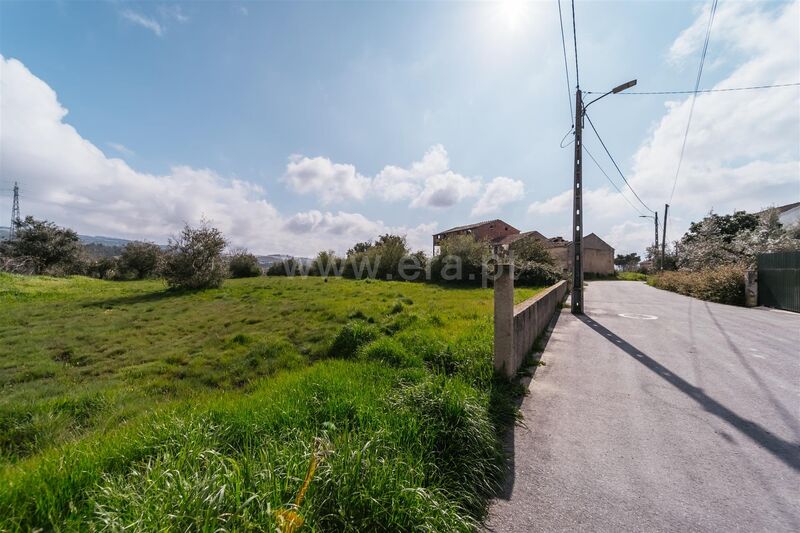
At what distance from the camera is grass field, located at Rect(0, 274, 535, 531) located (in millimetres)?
1467

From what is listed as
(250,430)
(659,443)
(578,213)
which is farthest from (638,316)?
(250,430)

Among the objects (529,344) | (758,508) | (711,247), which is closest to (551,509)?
(758,508)

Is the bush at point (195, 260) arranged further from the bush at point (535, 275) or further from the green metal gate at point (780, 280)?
the green metal gate at point (780, 280)

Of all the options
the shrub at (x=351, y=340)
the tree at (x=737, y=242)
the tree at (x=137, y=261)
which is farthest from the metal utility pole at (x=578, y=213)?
the tree at (x=137, y=261)

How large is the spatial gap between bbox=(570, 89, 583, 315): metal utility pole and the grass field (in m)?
5.28

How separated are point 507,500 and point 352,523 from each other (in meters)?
1.16

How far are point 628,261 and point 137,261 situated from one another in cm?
7518

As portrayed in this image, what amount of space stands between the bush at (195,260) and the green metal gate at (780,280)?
2437cm

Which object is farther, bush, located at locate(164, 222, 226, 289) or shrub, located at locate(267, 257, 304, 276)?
shrub, located at locate(267, 257, 304, 276)

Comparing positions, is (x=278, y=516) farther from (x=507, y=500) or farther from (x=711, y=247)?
(x=711, y=247)

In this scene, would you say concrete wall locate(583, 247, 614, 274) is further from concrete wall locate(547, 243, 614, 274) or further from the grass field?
the grass field

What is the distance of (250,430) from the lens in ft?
7.41

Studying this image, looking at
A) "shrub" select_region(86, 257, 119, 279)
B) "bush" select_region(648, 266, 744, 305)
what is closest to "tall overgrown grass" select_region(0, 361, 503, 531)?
"bush" select_region(648, 266, 744, 305)

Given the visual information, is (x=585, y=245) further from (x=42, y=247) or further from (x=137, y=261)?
(x=42, y=247)
